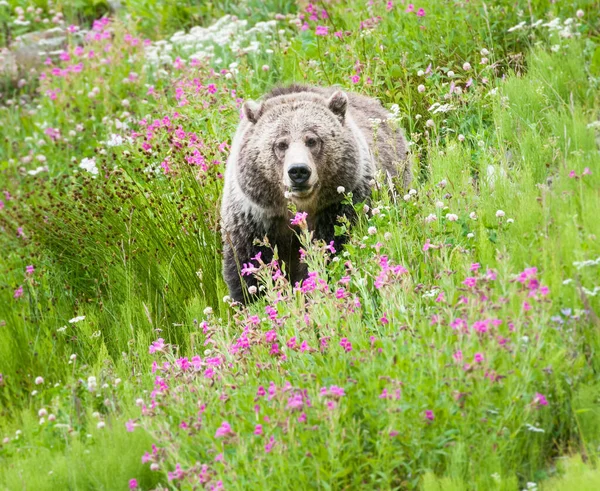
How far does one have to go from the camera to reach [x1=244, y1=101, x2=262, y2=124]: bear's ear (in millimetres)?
6564

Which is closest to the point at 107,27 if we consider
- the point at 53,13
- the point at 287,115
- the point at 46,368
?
the point at 53,13

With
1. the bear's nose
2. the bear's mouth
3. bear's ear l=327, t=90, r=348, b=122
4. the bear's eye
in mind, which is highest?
bear's ear l=327, t=90, r=348, b=122

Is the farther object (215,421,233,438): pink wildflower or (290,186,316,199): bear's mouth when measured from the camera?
(290,186,316,199): bear's mouth

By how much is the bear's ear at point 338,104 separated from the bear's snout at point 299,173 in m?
0.75

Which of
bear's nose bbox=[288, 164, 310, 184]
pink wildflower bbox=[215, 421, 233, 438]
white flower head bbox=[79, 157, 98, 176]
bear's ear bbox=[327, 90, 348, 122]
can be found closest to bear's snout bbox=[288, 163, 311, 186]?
bear's nose bbox=[288, 164, 310, 184]

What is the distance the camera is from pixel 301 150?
6.13 m

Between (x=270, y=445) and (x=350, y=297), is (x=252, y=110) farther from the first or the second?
(x=270, y=445)

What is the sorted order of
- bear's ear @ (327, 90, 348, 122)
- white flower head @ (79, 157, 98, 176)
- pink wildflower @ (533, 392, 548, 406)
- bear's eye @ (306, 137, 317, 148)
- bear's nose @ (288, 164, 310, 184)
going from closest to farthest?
pink wildflower @ (533, 392, 548, 406) < bear's nose @ (288, 164, 310, 184) < bear's eye @ (306, 137, 317, 148) < bear's ear @ (327, 90, 348, 122) < white flower head @ (79, 157, 98, 176)

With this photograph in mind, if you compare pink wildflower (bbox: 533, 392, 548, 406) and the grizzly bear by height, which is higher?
the grizzly bear

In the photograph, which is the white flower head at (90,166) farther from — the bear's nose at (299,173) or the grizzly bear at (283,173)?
the bear's nose at (299,173)

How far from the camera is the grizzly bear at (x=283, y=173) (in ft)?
20.7

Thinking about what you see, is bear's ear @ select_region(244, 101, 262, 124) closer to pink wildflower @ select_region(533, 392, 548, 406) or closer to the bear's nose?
the bear's nose

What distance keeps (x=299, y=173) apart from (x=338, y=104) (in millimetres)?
803

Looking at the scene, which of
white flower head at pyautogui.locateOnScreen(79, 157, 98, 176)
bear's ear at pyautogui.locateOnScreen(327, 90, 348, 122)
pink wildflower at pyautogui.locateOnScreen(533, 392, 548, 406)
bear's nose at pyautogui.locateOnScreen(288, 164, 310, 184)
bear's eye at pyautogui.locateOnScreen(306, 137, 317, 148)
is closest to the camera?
pink wildflower at pyautogui.locateOnScreen(533, 392, 548, 406)
